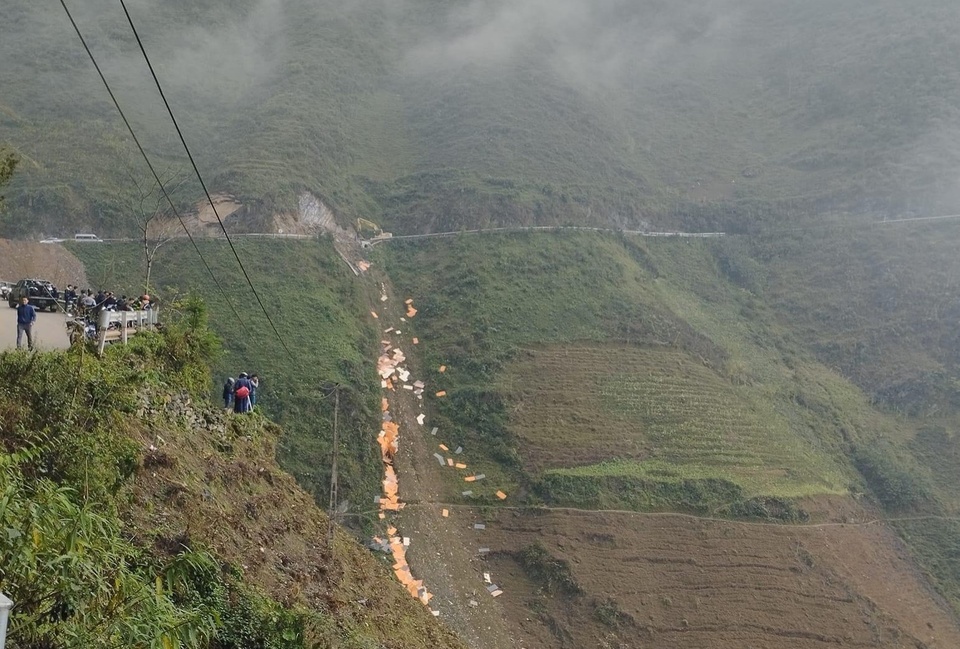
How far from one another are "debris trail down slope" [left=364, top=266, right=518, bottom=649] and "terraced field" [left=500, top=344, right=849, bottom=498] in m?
3.75

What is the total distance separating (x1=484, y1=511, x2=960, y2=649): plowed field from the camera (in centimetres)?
2211

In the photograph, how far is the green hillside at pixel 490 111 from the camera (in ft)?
153

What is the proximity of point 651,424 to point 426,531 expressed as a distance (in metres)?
10.6

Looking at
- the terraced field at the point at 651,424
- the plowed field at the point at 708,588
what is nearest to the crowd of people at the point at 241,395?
the plowed field at the point at 708,588

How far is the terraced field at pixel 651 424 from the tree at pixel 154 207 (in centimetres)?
2046

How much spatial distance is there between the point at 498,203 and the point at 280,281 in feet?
55.9

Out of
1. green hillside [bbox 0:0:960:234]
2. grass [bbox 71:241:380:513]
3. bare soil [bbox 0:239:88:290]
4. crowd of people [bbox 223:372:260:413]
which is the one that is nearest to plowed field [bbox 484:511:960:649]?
grass [bbox 71:241:380:513]

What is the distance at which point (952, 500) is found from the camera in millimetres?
30031

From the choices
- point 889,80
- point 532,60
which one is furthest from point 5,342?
point 889,80

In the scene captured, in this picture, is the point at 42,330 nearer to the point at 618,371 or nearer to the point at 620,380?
the point at 620,380

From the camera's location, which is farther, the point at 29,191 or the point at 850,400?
the point at 29,191

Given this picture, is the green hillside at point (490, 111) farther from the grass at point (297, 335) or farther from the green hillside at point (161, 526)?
the green hillside at point (161, 526)

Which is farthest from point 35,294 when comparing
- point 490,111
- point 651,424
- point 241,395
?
point 490,111

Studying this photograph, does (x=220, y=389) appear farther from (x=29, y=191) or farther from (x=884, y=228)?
(x=884, y=228)
